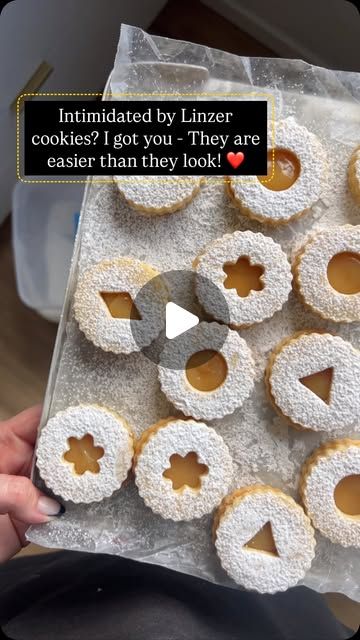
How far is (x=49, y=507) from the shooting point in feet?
3.24

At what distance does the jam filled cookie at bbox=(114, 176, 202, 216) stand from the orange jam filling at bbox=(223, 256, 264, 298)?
0.48 feet

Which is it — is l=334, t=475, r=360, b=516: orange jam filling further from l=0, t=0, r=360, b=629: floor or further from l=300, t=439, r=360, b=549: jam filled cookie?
l=0, t=0, r=360, b=629: floor

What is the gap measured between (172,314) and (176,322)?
16 millimetres

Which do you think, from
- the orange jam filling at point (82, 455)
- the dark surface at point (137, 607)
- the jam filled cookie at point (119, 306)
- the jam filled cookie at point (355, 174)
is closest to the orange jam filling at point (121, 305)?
the jam filled cookie at point (119, 306)

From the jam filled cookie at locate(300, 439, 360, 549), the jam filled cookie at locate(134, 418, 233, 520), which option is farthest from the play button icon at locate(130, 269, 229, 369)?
the jam filled cookie at locate(300, 439, 360, 549)

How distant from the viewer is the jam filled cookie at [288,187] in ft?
3.21

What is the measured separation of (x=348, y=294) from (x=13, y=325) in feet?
3.26

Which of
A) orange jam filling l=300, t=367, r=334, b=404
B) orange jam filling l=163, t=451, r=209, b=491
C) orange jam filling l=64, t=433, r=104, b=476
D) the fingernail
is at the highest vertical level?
orange jam filling l=300, t=367, r=334, b=404

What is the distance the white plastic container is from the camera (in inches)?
62.3

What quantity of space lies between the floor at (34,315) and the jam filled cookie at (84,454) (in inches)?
25.0

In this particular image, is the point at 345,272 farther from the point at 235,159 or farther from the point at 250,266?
the point at 235,159

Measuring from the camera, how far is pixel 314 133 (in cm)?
103

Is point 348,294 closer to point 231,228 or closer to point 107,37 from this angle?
point 231,228

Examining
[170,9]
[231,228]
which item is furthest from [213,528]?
[170,9]
